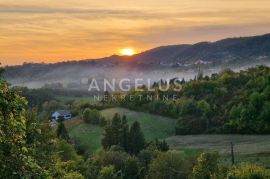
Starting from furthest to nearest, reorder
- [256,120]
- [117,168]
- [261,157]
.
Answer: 1. [256,120]
2. [261,157]
3. [117,168]

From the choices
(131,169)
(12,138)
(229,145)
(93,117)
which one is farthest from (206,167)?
(93,117)

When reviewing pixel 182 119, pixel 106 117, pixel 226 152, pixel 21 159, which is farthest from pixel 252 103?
pixel 21 159

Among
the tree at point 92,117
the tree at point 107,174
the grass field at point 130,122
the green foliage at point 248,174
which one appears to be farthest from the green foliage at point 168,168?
the tree at point 92,117

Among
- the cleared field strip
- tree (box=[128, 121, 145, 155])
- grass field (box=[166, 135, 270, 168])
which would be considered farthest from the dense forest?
grass field (box=[166, 135, 270, 168])

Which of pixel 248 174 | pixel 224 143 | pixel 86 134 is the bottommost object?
pixel 224 143

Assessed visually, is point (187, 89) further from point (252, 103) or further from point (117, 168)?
point (117, 168)

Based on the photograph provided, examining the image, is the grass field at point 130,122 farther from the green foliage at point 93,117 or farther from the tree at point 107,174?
the tree at point 107,174

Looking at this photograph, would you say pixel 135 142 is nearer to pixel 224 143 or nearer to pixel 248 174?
pixel 224 143
